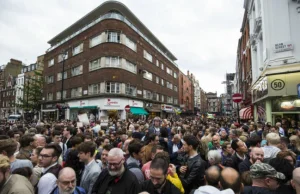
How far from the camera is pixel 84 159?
11.7ft

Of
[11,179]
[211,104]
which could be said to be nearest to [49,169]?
[11,179]

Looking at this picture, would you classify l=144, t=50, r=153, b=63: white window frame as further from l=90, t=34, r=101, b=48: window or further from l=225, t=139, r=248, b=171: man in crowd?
l=225, t=139, r=248, b=171: man in crowd

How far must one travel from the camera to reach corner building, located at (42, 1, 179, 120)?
24.3 metres

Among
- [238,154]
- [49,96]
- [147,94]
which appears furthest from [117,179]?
[49,96]

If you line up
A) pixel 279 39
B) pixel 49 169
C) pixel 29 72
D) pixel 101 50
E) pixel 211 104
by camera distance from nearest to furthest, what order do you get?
pixel 49 169
pixel 279 39
pixel 101 50
pixel 29 72
pixel 211 104

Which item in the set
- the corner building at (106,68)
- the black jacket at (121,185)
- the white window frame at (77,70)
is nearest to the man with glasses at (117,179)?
the black jacket at (121,185)

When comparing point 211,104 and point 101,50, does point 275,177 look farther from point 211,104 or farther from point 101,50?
point 211,104

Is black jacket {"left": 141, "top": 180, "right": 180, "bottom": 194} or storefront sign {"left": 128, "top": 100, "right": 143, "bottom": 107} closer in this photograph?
black jacket {"left": 141, "top": 180, "right": 180, "bottom": 194}

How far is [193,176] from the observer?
11.0 ft

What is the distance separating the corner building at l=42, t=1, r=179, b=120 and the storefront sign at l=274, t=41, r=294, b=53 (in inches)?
652

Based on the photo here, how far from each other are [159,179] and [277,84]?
1325 cm

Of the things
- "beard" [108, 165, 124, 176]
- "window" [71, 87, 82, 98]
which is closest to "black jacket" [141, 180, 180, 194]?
"beard" [108, 165, 124, 176]

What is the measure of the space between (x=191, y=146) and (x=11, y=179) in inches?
112

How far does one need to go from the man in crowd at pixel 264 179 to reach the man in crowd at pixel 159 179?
987mm
